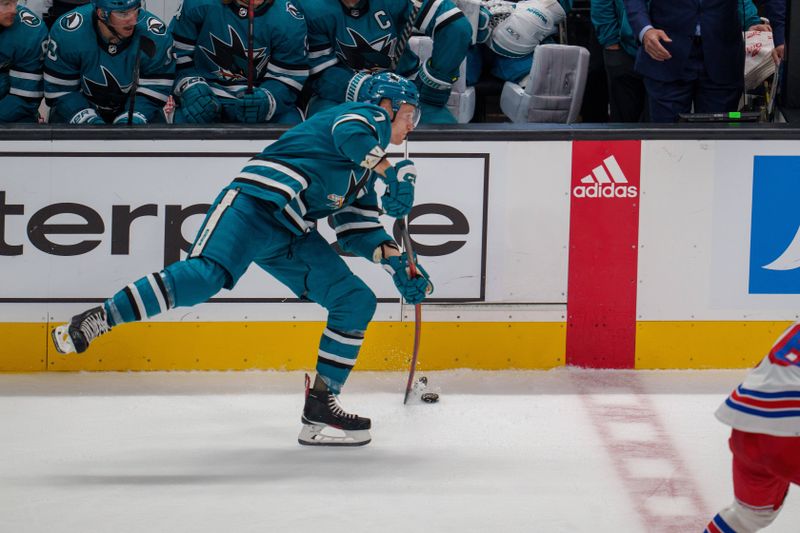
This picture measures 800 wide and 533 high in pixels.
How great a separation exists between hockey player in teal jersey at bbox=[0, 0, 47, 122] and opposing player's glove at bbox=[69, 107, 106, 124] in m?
0.23

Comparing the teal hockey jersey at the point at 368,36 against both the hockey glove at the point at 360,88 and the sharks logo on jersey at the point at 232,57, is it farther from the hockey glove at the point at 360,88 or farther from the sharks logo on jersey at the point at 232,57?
the hockey glove at the point at 360,88

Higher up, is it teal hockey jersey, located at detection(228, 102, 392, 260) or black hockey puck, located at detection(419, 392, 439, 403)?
teal hockey jersey, located at detection(228, 102, 392, 260)

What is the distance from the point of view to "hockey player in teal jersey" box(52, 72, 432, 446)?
14.1 ft

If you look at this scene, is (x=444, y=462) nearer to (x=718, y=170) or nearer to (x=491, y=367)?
(x=491, y=367)

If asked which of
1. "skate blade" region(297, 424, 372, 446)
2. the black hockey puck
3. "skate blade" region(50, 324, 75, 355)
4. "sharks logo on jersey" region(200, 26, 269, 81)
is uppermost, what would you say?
"sharks logo on jersey" region(200, 26, 269, 81)

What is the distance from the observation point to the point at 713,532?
304cm

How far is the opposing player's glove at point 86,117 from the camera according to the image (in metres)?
5.80

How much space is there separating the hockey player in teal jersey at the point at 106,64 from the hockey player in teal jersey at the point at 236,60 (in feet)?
0.35

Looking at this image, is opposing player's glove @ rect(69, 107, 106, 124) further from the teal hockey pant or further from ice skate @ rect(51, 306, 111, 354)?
ice skate @ rect(51, 306, 111, 354)

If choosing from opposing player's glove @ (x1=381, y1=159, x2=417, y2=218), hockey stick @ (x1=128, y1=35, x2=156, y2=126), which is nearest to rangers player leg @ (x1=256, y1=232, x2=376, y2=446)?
opposing player's glove @ (x1=381, y1=159, x2=417, y2=218)

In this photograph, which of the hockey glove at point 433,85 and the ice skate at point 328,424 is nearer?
the ice skate at point 328,424

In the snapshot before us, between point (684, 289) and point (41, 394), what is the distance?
2.54 meters

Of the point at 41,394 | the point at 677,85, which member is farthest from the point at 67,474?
the point at 677,85

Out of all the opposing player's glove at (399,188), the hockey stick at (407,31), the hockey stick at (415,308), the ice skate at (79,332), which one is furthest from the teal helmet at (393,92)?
the hockey stick at (407,31)
